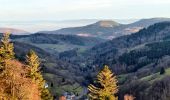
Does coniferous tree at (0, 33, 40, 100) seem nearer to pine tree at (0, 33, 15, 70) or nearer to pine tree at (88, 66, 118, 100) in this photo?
pine tree at (0, 33, 15, 70)

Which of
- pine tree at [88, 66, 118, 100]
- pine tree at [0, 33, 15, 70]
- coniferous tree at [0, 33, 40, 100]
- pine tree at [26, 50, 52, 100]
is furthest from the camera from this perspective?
pine tree at [26, 50, 52, 100]

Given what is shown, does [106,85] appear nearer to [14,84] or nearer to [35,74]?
[35,74]

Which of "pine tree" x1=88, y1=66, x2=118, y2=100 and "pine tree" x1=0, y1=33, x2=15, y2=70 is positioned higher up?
"pine tree" x1=0, y1=33, x2=15, y2=70

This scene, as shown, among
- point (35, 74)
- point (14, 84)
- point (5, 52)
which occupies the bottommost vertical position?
point (14, 84)

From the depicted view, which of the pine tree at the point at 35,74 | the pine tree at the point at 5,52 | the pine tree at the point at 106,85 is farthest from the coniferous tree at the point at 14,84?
the pine tree at the point at 106,85

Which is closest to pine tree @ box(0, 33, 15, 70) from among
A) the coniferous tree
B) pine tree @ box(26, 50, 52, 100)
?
the coniferous tree

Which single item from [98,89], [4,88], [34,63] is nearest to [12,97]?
[4,88]

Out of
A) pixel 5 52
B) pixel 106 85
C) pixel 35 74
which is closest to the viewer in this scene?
pixel 106 85

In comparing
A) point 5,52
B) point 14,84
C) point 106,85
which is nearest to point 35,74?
point 5,52

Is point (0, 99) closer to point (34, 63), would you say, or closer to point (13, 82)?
point (13, 82)

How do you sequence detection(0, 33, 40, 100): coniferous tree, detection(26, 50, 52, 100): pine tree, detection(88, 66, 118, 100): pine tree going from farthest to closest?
1. detection(26, 50, 52, 100): pine tree
2. detection(88, 66, 118, 100): pine tree
3. detection(0, 33, 40, 100): coniferous tree

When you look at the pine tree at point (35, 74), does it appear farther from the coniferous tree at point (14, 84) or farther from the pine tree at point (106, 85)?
the pine tree at point (106, 85)
